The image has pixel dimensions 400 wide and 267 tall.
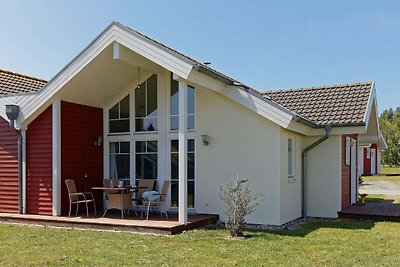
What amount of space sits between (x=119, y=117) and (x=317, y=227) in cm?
664

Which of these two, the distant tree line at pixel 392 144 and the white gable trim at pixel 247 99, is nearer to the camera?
the white gable trim at pixel 247 99

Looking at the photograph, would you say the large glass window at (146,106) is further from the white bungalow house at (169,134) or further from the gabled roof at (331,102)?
the gabled roof at (331,102)

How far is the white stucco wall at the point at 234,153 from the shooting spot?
10.6 metres

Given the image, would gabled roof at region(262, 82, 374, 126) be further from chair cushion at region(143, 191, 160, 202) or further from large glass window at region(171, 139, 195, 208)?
chair cushion at region(143, 191, 160, 202)

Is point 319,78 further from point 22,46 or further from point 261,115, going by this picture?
point 22,46

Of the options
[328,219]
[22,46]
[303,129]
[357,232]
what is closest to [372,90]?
[303,129]

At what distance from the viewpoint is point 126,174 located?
1262 centimetres

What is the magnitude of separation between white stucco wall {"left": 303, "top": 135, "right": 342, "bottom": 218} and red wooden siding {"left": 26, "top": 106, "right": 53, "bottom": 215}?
Result: 754 centimetres

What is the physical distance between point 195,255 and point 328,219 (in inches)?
249

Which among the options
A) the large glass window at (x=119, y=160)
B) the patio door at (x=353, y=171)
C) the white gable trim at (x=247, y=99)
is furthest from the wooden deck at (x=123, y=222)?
the patio door at (x=353, y=171)

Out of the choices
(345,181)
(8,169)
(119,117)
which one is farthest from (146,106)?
(345,181)

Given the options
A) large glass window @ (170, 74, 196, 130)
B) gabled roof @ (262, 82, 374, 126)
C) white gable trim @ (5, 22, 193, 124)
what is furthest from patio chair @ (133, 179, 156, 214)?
gabled roof @ (262, 82, 374, 126)

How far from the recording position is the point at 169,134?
1201 cm

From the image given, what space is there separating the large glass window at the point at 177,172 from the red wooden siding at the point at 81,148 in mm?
2462
